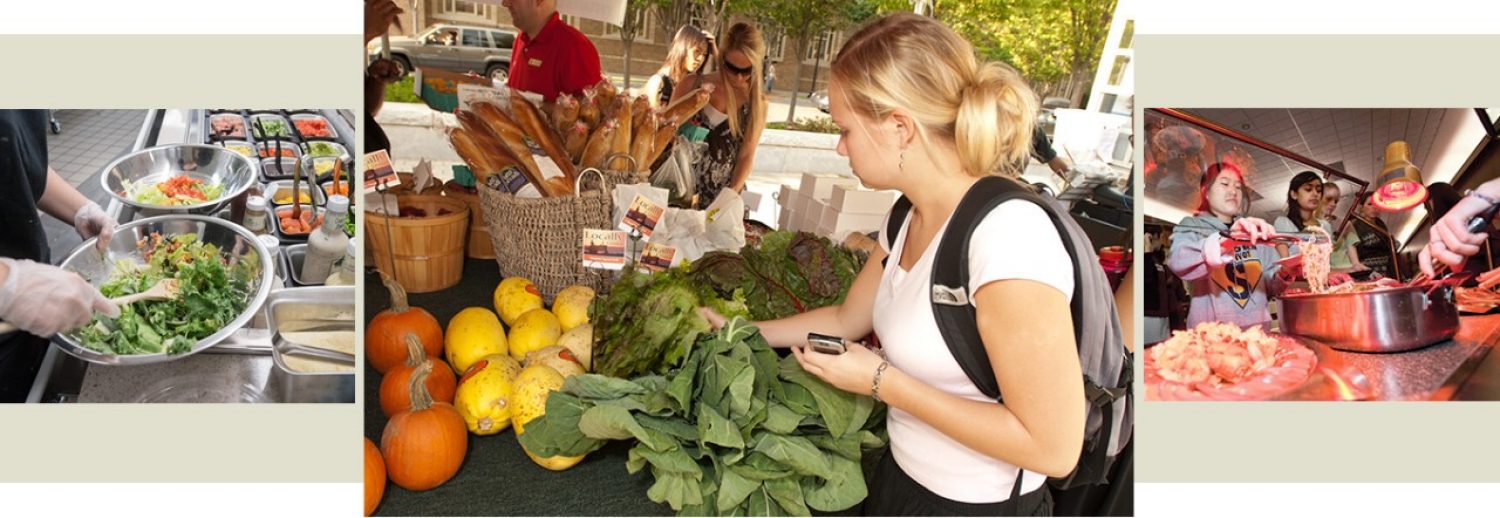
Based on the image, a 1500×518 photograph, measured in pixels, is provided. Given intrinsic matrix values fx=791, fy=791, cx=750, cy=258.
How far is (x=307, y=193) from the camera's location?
5.72 feet

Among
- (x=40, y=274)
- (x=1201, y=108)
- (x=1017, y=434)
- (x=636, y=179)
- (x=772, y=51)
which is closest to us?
(x=1017, y=434)

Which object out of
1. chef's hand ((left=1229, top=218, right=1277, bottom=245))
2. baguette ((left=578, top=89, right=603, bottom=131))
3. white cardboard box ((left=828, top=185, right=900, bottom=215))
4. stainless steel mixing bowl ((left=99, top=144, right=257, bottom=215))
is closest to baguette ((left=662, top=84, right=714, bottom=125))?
baguette ((left=578, top=89, right=603, bottom=131))

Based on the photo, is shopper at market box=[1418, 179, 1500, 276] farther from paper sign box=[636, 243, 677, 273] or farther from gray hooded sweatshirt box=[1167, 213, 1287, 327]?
paper sign box=[636, 243, 677, 273]

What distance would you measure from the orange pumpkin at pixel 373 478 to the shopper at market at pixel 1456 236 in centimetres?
292

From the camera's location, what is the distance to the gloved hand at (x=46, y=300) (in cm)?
156

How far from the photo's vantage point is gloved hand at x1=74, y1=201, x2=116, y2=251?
1626mm

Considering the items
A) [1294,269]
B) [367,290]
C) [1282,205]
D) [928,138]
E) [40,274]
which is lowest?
[367,290]

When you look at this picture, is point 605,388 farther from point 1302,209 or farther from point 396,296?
point 1302,209

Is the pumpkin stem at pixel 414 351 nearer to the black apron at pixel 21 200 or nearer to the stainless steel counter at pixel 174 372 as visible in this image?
the stainless steel counter at pixel 174 372

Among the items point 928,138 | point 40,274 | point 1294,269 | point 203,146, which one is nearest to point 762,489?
point 928,138

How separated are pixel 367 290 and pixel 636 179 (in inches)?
45.4

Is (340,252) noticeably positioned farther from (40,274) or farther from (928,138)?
(928,138)

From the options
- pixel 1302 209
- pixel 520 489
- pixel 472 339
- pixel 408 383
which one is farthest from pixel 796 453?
pixel 1302 209

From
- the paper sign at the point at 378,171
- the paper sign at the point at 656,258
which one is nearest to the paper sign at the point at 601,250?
the paper sign at the point at 656,258
